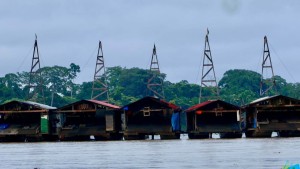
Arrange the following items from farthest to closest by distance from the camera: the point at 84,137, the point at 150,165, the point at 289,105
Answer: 1. the point at 84,137
2. the point at 289,105
3. the point at 150,165

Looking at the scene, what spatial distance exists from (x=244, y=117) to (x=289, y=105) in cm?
1039

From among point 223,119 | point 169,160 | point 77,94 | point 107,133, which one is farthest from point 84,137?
point 77,94

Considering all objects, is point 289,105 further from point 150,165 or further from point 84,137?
point 150,165

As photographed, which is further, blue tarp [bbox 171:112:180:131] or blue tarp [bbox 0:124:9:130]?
blue tarp [bbox 0:124:9:130]

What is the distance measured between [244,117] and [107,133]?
15615mm

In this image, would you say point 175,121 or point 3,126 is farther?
point 175,121

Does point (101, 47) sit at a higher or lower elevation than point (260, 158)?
higher

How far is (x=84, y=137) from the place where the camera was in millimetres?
103125

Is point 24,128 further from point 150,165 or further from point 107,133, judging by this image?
point 150,165

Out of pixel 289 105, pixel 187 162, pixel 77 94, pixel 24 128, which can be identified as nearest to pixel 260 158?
pixel 187 162

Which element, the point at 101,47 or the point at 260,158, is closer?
the point at 260,158

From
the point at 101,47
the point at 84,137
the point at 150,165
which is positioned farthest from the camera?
the point at 101,47

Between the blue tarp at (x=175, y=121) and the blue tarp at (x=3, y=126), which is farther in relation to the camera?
the blue tarp at (x=3, y=126)

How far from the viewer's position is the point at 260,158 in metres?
50.8
